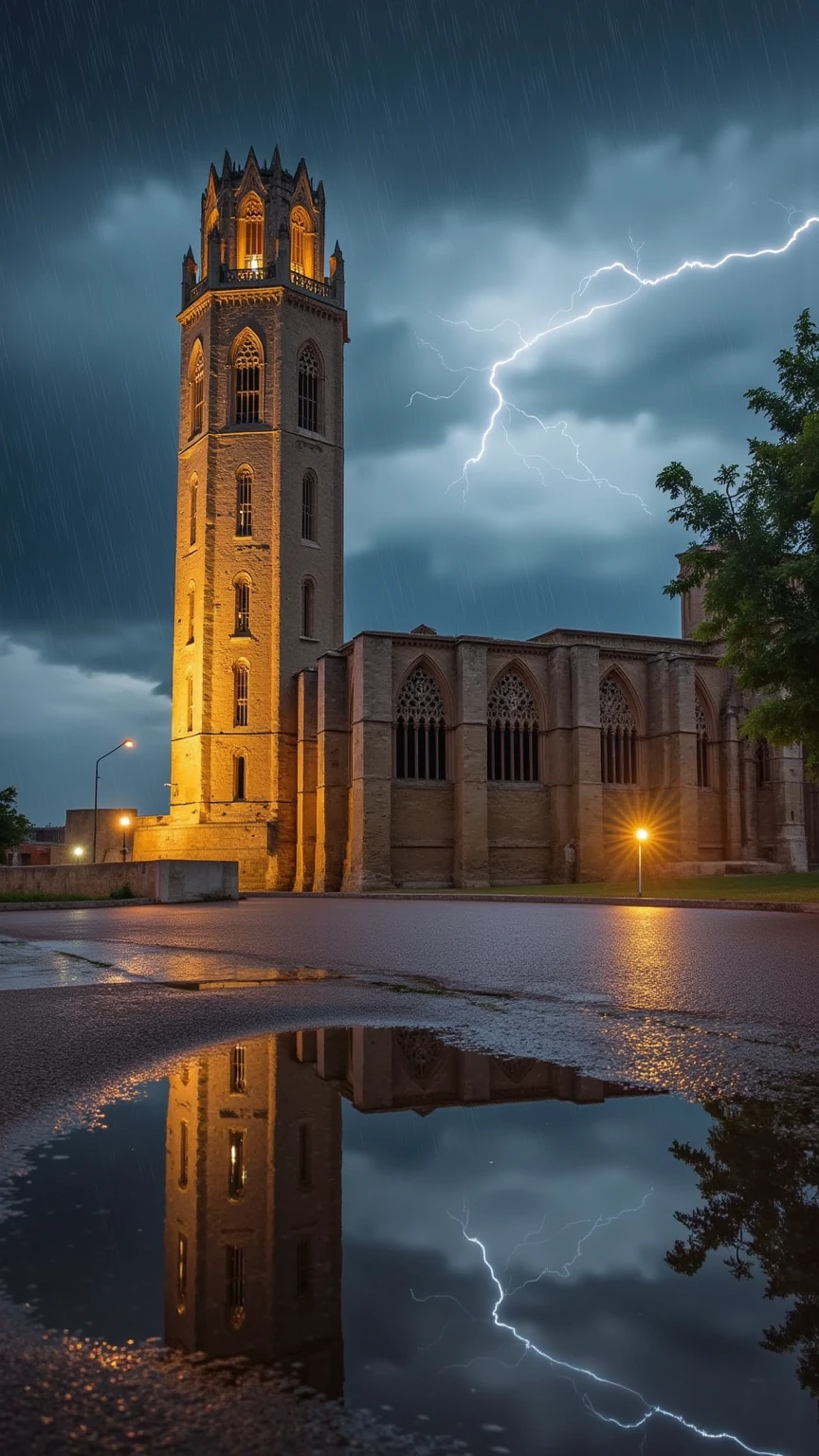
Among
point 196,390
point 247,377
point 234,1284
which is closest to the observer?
point 234,1284

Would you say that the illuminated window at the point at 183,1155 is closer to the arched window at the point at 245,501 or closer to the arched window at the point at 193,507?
the arched window at the point at 245,501

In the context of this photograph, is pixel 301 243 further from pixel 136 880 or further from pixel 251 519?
pixel 136 880

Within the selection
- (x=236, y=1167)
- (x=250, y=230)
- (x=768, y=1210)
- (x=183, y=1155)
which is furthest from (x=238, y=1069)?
(x=250, y=230)

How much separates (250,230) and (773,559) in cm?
4216

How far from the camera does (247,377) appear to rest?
50.2 m

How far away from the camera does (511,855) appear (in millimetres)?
42438

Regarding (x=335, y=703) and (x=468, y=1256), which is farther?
(x=335, y=703)

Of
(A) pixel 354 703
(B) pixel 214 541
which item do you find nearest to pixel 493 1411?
(A) pixel 354 703

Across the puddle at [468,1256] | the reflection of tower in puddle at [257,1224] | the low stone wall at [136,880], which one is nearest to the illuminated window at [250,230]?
the low stone wall at [136,880]

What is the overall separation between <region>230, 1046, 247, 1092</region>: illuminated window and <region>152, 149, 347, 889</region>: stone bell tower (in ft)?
131

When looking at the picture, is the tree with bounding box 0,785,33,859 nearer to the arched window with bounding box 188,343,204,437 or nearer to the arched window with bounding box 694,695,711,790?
the arched window with bounding box 188,343,204,437

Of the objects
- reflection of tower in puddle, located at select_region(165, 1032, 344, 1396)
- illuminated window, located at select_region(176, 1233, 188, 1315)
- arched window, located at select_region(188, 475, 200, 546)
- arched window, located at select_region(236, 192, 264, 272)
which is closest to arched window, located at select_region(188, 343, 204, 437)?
arched window, located at select_region(188, 475, 200, 546)

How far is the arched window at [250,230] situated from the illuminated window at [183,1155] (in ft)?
181

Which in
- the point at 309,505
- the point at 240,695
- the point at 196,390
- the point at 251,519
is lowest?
the point at 240,695
